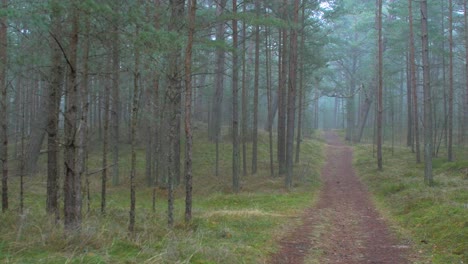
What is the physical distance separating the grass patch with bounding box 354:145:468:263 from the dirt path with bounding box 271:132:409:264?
1.67 feet

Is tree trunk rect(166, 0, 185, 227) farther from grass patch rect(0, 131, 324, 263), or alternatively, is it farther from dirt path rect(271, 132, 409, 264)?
dirt path rect(271, 132, 409, 264)

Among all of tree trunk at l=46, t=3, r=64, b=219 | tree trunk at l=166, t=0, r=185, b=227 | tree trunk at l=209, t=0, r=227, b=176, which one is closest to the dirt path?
tree trunk at l=166, t=0, r=185, b=227

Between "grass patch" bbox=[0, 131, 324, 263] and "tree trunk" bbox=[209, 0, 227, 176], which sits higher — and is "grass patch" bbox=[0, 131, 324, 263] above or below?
below

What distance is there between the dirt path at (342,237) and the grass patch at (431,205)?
0.51 meters

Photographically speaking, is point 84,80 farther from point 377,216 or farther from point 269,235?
point 377,216

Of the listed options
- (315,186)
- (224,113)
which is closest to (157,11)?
(315,186)

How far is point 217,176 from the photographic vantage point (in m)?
21.9

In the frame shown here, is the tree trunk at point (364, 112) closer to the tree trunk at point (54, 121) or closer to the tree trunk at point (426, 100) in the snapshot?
the tree trunk at point (426, 100)

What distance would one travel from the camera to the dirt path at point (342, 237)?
7.18 metres

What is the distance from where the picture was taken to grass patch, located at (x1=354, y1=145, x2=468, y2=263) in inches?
298

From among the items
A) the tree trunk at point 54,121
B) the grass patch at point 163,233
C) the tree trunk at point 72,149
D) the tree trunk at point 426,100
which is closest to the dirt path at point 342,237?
the grass patch at point 163,233

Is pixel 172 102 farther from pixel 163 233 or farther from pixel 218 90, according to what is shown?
pixel 218 90

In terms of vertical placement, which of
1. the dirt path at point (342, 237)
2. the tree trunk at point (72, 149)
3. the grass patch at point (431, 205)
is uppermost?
the tree trunk at point (72, 149)

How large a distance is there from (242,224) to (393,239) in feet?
10.8
